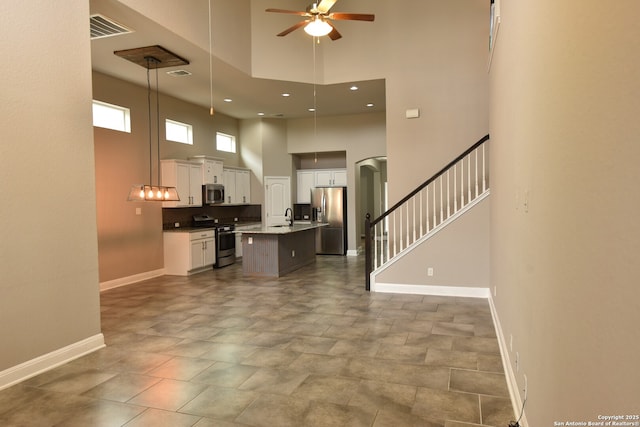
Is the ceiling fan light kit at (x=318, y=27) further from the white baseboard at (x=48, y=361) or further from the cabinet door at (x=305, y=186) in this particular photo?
the cabinet door at (x=305, y=186)

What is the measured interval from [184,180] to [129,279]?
2.25 m

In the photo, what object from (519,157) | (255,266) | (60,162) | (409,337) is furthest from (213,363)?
(255,266)

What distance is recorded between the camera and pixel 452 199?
6426mm

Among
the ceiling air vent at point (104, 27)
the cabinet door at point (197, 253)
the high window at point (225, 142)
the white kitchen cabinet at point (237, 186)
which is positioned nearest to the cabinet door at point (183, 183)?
the cabinet door at point (197, 253)

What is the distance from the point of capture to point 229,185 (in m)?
9.88

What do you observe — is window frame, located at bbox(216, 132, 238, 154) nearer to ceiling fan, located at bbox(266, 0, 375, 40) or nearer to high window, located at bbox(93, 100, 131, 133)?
high window, located at bbox(93, 100, 131, 133)

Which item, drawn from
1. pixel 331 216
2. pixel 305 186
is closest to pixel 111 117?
pixel 305 186

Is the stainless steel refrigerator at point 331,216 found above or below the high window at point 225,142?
below

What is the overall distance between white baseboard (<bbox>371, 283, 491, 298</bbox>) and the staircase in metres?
0.26

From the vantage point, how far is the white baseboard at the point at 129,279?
22.4 ft

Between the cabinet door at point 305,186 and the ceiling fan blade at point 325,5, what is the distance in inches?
270

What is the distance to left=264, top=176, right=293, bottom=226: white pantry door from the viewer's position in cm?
1091

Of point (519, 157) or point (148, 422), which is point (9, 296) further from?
point (519, 157)

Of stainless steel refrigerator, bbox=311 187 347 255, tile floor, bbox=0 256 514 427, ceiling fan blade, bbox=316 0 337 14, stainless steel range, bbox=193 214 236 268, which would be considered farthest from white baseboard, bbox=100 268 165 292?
ceiling fan blade, bbox=316 0 337 14
